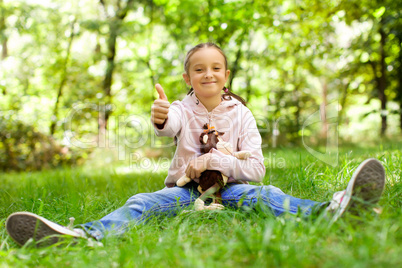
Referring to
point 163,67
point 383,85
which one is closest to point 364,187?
point 163,67

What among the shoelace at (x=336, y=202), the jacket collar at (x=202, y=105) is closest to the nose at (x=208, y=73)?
the jacket collar at (x=202, y=105)

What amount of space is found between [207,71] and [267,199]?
910mm

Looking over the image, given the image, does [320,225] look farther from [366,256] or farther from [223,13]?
[223,13]

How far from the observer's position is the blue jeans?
1.54m

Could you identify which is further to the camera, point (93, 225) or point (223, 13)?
point (223, 13)

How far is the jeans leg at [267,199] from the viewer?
160 centimetres

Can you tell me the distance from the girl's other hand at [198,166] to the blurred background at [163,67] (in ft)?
10.7

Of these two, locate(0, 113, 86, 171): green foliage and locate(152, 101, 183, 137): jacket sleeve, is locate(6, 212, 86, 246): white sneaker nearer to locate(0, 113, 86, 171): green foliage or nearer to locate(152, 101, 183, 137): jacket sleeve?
locate(152, 101, 183, 137): jacket sleeve

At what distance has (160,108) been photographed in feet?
6.01

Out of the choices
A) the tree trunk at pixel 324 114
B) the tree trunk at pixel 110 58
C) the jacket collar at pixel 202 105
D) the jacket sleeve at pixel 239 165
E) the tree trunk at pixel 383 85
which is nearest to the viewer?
the jacket sleeve at pixel 239 165

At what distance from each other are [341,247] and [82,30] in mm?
8485

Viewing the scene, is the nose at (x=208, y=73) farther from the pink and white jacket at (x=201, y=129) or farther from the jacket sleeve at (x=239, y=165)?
the jacket sleeve at (x=239, y=165)

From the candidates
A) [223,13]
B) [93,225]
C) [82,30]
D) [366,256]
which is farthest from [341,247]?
[82,30]

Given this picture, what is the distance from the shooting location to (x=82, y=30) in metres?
8.27
